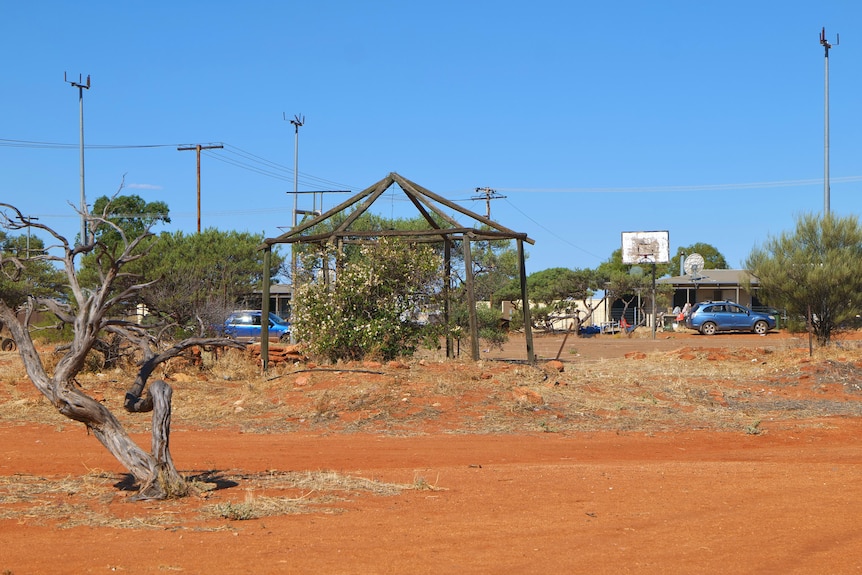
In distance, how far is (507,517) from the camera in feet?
25.9

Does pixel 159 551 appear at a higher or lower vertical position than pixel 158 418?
lower

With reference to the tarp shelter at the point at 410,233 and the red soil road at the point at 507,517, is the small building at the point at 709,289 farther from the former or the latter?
the red soil road at the point at 507,517

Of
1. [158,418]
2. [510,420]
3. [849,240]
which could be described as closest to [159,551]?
[158,418]

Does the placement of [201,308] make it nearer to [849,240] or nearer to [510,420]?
[510,420]

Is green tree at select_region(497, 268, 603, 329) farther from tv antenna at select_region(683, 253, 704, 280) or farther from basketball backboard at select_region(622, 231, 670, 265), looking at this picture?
tv antenna at select_region(683, 253, 704, 280)

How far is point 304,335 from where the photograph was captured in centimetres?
1931

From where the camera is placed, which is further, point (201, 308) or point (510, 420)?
point (201, 308)

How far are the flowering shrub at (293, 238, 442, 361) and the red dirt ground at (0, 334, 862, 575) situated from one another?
17.4ft

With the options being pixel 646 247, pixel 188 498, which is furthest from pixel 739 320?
pixel 188 498

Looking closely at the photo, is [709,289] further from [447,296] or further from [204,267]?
[447,296]

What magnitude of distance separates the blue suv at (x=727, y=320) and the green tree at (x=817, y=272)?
1559cm

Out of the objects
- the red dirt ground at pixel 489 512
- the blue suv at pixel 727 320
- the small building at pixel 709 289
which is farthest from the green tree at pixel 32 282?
the small building at pixel 709 289

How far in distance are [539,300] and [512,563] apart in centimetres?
4417

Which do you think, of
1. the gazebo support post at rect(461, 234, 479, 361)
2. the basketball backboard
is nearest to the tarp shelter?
the gazebo support post at rect(461, 234, 479, 361)
